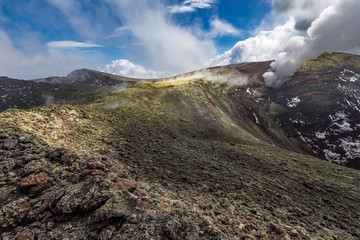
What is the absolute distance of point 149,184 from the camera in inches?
308

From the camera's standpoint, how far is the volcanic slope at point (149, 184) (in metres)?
4.00

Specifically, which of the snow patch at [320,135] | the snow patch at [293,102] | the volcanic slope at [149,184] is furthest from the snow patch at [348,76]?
the volcanic slope at [149,184]

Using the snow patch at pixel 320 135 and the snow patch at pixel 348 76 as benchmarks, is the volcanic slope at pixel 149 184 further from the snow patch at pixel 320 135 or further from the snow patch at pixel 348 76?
the snow patch at pixel 348 76

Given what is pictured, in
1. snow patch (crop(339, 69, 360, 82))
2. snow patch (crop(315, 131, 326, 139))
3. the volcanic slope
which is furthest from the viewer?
snow patch (crop(339, 69, 360, 82))

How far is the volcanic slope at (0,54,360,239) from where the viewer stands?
4.00 m

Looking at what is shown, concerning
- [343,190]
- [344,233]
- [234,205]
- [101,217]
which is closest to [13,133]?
[101,217]

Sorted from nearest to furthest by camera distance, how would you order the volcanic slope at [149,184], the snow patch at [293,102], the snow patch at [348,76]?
1. the volcanic slope at [149,184]
2. the snow patch at [293,102]
3. the snow patch at [348,76]

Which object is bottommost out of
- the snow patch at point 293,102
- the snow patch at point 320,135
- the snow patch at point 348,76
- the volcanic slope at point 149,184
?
the snow patch at point 320,135

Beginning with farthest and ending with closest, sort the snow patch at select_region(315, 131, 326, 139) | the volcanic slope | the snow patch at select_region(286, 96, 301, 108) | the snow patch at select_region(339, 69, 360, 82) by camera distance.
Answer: the snow patch at select_region(339, 69, 360, 82) < the snow patch at select_region(286, 96, 301, 108) < the snow patch at select_region(315, 131, 326, 139) < the volcanic slope

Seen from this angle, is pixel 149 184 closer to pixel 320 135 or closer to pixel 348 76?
pixel 320 135

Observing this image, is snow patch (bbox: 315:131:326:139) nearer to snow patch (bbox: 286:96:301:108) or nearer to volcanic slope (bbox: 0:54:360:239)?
snow patch (bbox: 286:96:301:108)

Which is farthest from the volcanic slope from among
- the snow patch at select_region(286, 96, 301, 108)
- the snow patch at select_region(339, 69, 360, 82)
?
the snow patch at select_region(339, 69, 360, 82)

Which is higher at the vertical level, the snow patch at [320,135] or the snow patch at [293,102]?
the snow patch at [293,102]

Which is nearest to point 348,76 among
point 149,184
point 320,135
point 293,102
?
point 293,102
